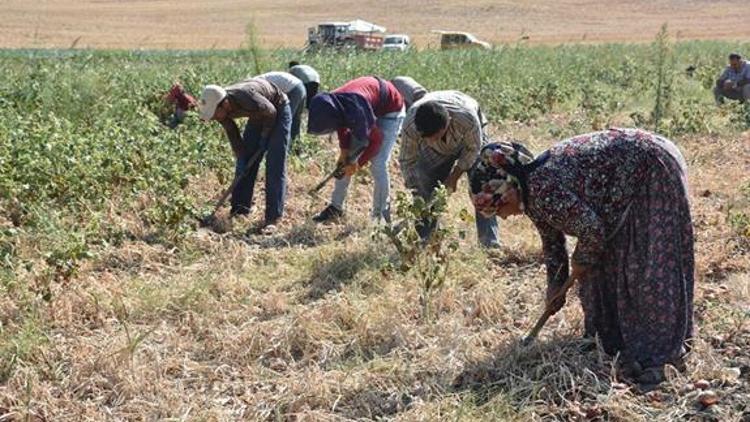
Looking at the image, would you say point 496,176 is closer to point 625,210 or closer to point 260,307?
point 625,210

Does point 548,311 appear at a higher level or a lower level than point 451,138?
lower

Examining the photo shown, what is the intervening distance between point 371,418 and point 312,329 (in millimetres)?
785

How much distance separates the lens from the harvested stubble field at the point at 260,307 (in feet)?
11.9

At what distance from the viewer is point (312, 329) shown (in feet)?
13.9

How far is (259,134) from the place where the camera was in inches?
254

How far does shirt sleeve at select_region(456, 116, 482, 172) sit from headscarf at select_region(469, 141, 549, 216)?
170 cm

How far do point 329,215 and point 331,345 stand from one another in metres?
2.41

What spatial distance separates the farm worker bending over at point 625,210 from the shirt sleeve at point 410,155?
173 cm

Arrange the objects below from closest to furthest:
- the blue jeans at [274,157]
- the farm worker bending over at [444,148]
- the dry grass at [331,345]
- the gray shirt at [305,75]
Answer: the dry grass at [331,345], the farm worker bending over at [444,148], the blue jeans at [274,157], the gray shirt at [305,75]

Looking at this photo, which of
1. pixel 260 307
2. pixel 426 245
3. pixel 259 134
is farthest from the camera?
pixel 259 134

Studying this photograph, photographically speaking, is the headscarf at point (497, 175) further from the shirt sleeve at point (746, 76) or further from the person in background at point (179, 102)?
the shirt sleeve at point (746, 76)

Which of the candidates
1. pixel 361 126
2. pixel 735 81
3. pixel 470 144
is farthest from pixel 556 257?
pixel 735 81

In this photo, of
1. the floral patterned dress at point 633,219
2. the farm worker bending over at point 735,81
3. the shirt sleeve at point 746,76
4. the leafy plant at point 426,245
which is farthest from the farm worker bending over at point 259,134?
the shirt sleeve at point 746,76

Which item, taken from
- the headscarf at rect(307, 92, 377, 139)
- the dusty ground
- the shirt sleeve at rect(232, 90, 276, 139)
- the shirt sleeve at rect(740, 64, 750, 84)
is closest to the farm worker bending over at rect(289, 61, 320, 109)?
the shirt sleeve at rect(232, 90, 276, 139)
